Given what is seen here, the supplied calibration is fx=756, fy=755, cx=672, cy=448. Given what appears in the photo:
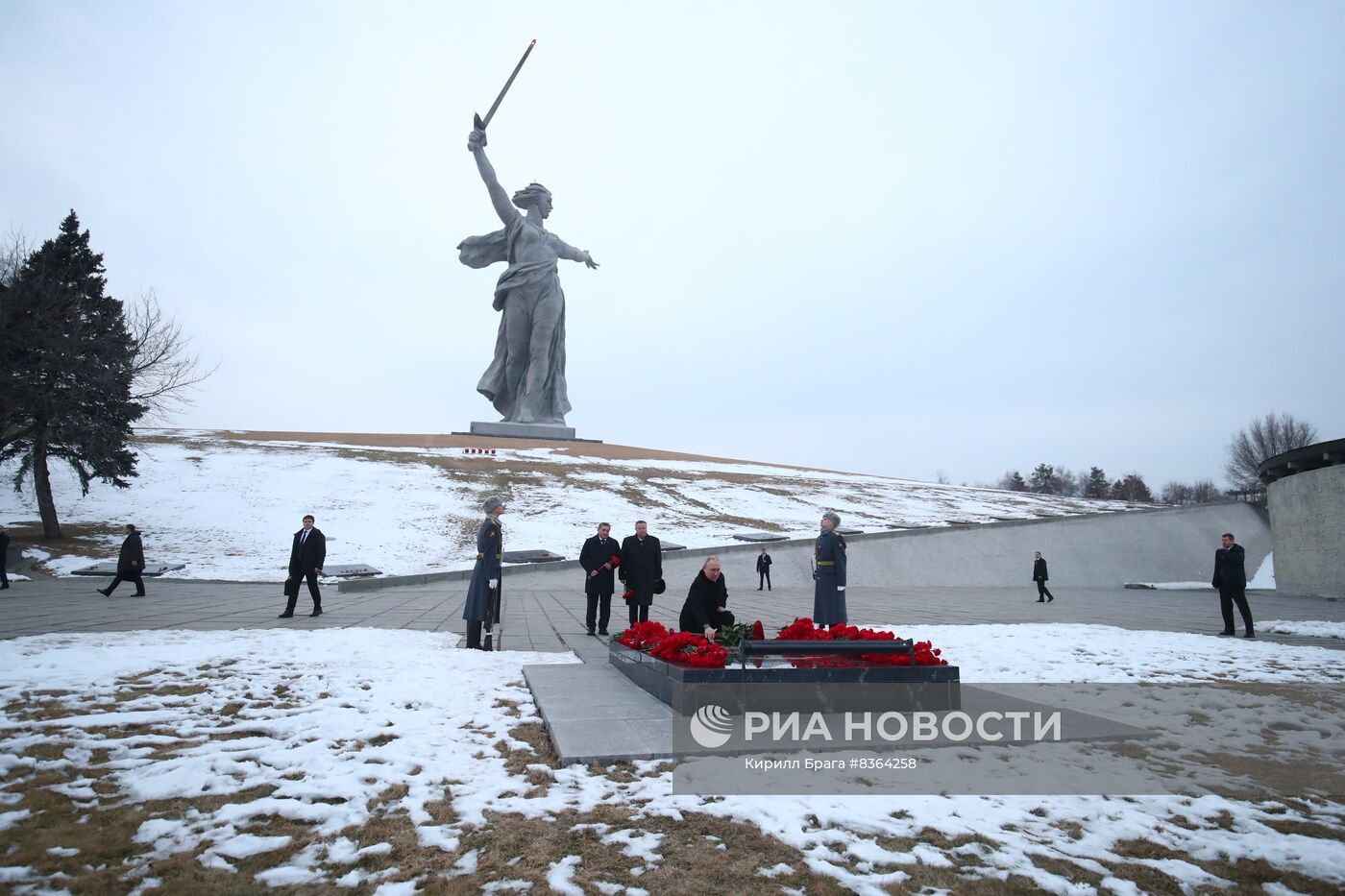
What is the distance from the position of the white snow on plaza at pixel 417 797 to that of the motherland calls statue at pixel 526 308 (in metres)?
36.0

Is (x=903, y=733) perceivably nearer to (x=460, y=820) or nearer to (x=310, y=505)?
(x=460, y=820)

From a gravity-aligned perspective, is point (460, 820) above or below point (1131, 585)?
above

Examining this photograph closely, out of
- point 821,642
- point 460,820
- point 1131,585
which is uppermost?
point 821,642

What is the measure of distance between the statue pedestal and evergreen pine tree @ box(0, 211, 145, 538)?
2021 cm

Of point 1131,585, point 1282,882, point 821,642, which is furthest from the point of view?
point 1131,585

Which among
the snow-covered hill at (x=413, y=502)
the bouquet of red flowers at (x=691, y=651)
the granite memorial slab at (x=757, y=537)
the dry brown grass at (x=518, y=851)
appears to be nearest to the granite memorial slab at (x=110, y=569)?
the snow-covered hill at (x=413, y=502)

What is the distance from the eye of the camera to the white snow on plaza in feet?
11.1

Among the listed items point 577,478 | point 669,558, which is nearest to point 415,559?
point 669,558

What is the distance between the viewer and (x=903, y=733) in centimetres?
548

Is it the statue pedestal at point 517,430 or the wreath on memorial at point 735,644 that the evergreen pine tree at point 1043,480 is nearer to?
the statue pedestal at point 517,430

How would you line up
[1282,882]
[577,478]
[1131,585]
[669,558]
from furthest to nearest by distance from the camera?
[577,478]
[1131,585]
[669,558]
[1282,882]

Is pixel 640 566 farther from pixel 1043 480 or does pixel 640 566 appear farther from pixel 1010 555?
pixel 1043 480

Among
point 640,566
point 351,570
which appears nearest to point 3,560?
point 351,570

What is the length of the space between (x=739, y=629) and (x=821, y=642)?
1.12 metres
